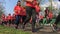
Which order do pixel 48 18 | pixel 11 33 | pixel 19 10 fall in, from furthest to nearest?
pixel 48 18 < pixel 19 10 < pixel 11 33

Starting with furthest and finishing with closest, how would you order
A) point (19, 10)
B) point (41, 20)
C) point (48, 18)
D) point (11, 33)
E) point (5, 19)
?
point (5, 19), point (41, 20), point (48, 18), point (19, 10), point (11, 33)

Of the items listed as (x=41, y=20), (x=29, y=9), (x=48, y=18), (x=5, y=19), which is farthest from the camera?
(x=5, y=19)

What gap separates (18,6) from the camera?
1090cm

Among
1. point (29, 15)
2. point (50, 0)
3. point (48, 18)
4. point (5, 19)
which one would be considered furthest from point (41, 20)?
point (50, 0)

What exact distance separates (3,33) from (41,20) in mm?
7271

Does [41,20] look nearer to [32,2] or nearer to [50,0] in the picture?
Result: [32,2]

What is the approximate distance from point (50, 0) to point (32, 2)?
20.9m

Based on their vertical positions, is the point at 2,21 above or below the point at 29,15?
below

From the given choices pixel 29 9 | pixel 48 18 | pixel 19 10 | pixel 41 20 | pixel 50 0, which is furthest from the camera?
pixel 50 0

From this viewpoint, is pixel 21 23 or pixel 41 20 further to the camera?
pixel 41 20

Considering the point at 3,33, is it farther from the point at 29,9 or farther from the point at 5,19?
the point at 5,19

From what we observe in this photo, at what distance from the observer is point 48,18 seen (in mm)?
13148

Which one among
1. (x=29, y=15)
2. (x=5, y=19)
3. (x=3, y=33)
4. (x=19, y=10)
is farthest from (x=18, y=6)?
(x=5, y=19)

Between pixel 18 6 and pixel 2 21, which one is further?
pixel 2 21
